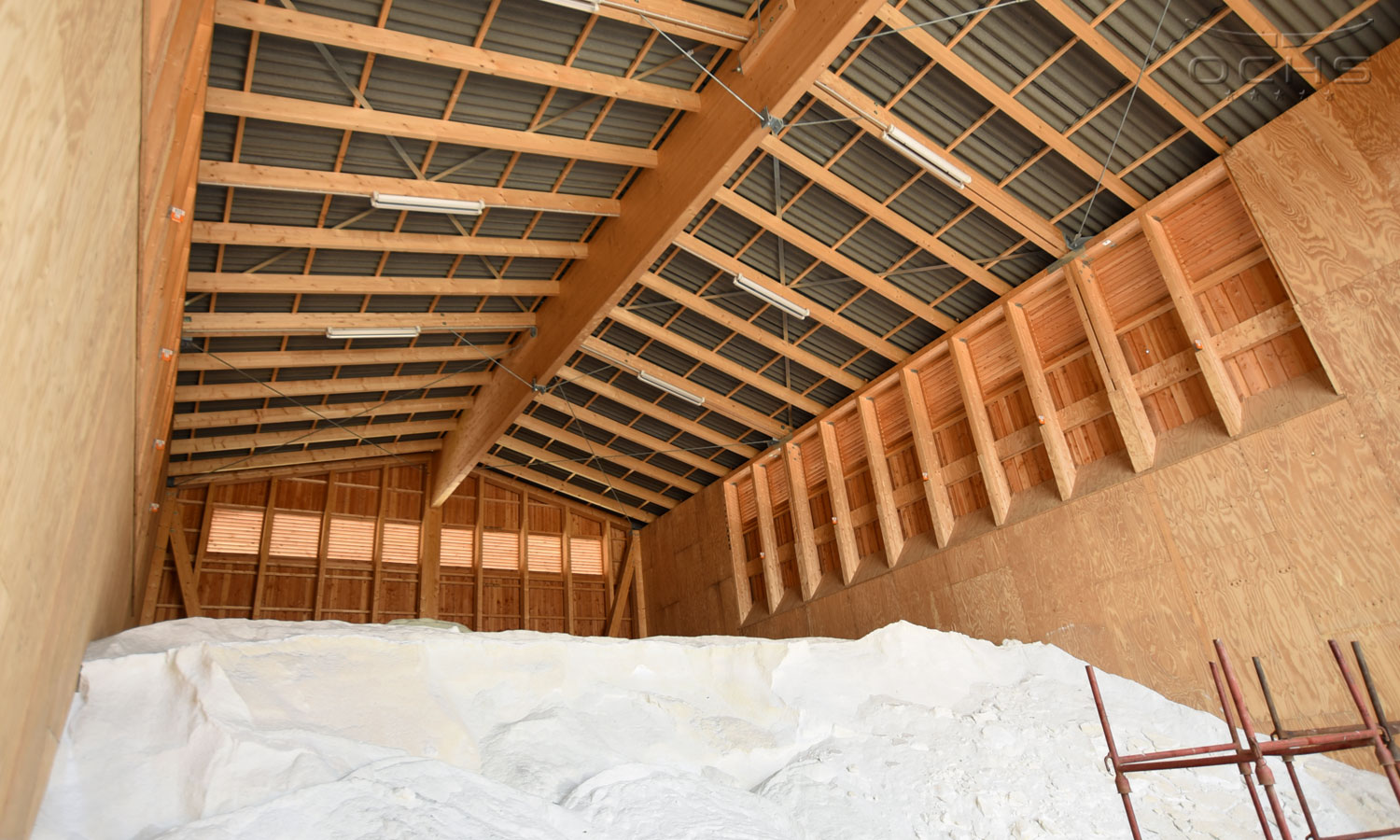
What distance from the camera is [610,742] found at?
8.70 metres

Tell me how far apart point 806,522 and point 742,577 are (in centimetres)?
260

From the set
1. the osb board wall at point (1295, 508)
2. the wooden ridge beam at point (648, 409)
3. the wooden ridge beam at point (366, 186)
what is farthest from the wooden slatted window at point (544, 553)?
the osb board wall at point (1295, 508)

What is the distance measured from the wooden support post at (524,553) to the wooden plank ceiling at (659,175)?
5679 mm

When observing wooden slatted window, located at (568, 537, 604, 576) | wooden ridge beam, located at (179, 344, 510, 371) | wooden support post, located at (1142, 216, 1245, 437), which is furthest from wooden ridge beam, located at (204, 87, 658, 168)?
wooden slatted window, located at (568, 537, 604, 576)

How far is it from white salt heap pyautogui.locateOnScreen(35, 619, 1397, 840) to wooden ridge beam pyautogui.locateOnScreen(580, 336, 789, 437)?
739cm

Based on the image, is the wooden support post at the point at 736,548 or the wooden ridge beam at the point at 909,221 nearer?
the wooden ridge beam at the point at 909,221

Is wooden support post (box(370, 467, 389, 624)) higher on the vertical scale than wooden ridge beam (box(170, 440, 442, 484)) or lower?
lower

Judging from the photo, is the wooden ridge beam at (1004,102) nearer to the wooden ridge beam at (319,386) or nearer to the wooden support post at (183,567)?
the wooden ridge beam at (319,386)

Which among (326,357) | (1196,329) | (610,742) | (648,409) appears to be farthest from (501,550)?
(1196,329)

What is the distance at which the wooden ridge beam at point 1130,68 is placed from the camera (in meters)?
10.3

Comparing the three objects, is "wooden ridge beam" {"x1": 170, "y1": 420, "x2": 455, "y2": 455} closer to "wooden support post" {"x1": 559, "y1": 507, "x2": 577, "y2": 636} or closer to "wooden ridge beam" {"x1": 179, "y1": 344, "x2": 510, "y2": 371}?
"wooden ridge beam" {"x1": 179, "y1": 344, "x2": 510, "y2": 371}

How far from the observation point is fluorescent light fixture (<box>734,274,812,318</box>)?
1484cm

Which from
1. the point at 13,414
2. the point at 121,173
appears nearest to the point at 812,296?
the point at 121,173

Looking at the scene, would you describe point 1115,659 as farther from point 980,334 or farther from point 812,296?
point 812,296
